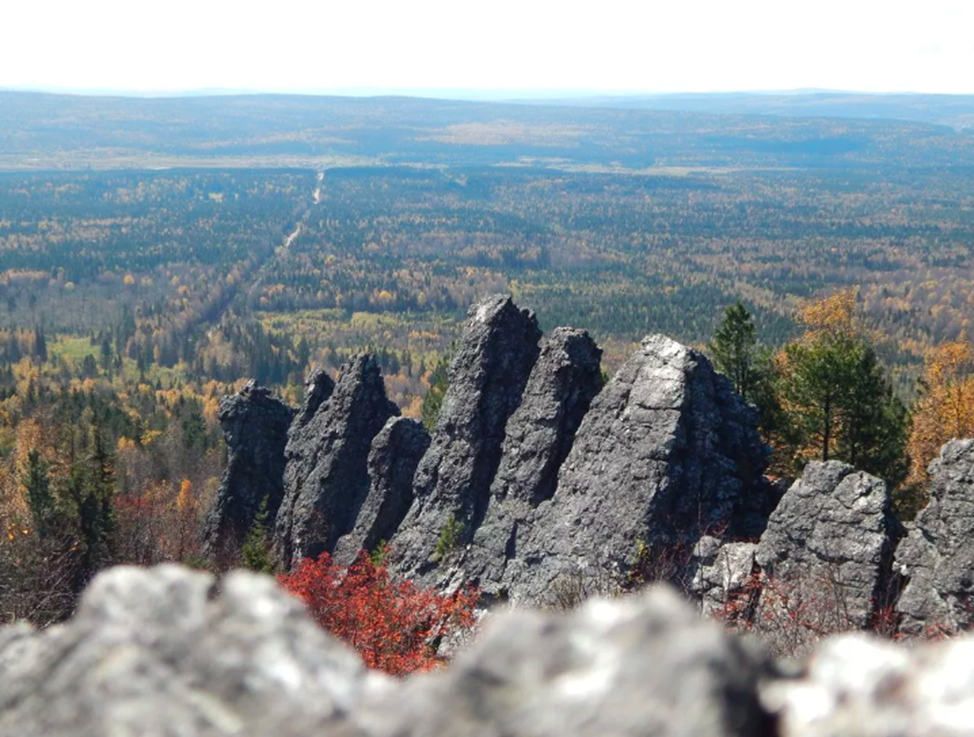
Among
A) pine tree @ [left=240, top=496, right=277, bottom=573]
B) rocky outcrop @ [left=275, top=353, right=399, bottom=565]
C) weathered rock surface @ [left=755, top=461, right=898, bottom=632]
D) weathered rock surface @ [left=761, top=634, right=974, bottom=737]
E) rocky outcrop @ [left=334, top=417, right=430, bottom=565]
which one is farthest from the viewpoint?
rocky outcrop @ [left=275, top=353, right=399, bottom=565]

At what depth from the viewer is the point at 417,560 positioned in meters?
38.7

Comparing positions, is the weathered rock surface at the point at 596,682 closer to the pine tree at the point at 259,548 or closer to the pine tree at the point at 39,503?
the pine tree at the point at 259,548

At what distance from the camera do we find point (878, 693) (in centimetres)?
416

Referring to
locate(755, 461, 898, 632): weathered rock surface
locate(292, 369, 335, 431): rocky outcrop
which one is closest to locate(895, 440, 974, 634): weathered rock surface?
locate(755, 461, 898, 632): weathered rock surface

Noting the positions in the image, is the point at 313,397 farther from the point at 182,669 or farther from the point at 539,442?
the point at 182,669

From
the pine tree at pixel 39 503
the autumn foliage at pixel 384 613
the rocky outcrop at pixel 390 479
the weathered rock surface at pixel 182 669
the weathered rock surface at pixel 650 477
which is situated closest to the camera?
the weathered rock surface at pixel 182 669

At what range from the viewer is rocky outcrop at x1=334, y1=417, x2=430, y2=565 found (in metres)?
43.2

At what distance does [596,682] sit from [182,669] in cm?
223

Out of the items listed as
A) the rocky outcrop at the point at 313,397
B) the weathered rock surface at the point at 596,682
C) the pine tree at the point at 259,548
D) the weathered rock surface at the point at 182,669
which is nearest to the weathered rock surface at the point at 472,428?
the pine tree at the point at 259,548

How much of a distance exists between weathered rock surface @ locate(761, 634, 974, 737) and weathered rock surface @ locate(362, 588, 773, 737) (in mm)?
197

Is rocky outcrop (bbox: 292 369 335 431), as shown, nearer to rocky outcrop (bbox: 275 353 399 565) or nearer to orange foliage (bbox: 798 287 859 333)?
rocky outcrop (bbox: 275 353 399 565)

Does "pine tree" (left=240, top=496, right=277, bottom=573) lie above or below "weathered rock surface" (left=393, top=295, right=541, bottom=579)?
below

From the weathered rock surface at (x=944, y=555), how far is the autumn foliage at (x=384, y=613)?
12.9 metres

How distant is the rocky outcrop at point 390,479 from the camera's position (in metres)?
43.2
